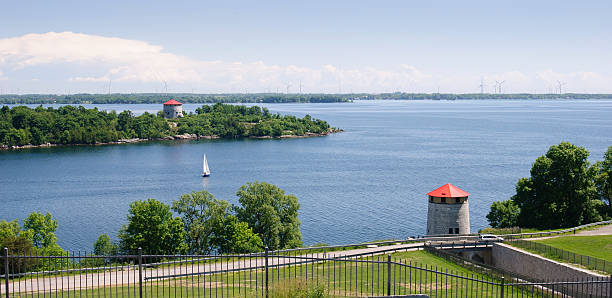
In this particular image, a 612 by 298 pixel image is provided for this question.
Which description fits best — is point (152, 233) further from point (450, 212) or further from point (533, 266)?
point (533, 266)

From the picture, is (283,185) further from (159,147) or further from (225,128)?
(225,128)

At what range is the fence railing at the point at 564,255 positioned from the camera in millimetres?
25102

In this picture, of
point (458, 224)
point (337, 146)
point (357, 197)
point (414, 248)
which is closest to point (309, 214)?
point (357, 197)

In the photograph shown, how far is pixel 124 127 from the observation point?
511ft

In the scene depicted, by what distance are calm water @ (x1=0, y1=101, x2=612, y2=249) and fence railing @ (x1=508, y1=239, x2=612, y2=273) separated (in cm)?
1627

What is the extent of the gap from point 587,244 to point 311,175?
54.0 meters

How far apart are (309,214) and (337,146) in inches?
2670

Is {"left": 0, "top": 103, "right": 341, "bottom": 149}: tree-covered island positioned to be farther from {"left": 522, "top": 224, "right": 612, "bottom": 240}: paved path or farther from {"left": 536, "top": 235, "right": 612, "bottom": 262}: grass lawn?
{"left": 536, "top": 235, "right": 612, "bottom": 262}: grass lawn

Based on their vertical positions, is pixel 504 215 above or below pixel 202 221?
below

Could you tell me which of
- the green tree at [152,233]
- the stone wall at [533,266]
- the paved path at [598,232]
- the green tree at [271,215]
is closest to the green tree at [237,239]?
the green tree at [271,215]

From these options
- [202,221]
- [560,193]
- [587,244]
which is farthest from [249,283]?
[560,193]

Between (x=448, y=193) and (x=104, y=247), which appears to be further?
(x=104, y=247)

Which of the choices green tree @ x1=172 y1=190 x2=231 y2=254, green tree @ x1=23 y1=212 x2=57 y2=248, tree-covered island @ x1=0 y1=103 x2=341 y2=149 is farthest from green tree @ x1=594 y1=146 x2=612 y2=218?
tree-covered island @ x1=0 y1=103 x2=341 y2=149

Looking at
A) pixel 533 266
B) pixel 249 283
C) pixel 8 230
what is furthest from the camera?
pixel 8 230
